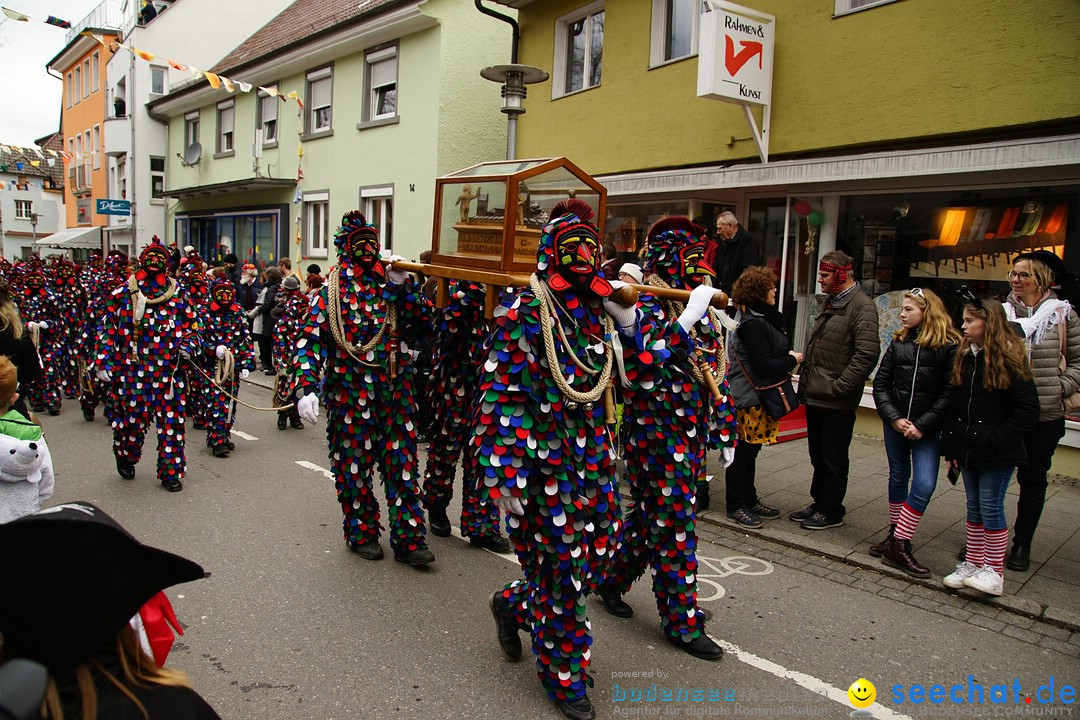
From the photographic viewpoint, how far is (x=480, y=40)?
50.7 feet

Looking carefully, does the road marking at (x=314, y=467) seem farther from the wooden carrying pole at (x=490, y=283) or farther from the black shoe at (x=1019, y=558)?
the black shoe at (x=1019, y=558)

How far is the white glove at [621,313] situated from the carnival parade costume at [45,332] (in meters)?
9.26

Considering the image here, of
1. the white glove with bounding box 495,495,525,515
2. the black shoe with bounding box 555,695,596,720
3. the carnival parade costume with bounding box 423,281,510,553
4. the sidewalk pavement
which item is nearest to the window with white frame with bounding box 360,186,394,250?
the sidewalk pavement

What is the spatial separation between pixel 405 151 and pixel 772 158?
28.3ft

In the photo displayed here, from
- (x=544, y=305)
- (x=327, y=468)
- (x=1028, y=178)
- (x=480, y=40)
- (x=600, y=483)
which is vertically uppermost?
(x=480, y=40)

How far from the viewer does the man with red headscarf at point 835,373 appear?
5816mm

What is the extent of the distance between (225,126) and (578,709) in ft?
76.9

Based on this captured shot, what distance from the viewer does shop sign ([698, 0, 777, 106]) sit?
8.51 m

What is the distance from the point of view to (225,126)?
23.0 m

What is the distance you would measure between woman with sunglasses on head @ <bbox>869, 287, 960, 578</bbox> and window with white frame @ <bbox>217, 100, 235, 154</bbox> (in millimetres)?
21514

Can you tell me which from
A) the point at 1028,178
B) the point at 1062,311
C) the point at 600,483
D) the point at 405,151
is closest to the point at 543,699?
the point at 600,483

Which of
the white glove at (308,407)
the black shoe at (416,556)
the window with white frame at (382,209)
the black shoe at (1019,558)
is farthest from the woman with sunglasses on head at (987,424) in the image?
the window with white frame at (382,209)

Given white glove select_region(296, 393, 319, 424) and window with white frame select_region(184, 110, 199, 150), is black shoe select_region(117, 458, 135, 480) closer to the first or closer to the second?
white glove select_region(296, 393, 319, 424)

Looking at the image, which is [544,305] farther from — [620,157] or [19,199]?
[19,199]
